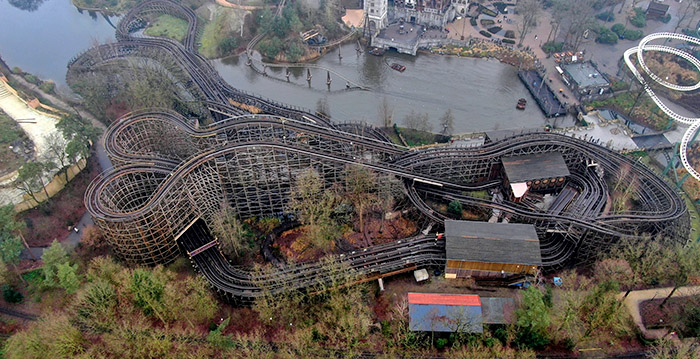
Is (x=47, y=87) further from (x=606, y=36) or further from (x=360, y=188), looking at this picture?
(x=606, y=36)

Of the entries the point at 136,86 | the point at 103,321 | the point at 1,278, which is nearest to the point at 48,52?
the point at 136,86

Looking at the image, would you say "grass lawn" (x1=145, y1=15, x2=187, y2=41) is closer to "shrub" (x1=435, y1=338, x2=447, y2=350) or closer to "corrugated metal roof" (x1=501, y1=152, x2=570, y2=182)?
"corrugated metal roof" (x1=501, y1=152, x2=570, y2=182)

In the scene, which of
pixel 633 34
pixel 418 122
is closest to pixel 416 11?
pixel 418 122

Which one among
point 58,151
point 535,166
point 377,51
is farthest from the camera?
point 377,51

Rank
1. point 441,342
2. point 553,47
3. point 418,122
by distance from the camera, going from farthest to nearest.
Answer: point 553,47 → point 418,122 → point 441,342

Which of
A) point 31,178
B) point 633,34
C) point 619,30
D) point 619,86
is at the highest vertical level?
point 619,30

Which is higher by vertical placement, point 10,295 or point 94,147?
point 94,147

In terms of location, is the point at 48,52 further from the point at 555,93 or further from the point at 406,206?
the point at 555,93
